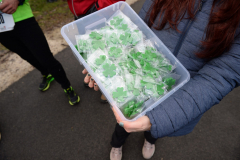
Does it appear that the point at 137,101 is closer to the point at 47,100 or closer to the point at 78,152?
the point at 78,152

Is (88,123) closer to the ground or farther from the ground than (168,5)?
closer to the ground

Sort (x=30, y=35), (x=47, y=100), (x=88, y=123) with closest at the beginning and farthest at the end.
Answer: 1. (x=30, y=35)
2. (x=88, y=123)
3. (x=47, y=100)

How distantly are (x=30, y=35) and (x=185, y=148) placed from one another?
6.22ft

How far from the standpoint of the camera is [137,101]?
2.56 ft

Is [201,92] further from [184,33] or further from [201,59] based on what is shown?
[184,33]

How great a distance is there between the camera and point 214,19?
25.5 inches

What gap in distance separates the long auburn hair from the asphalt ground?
1.22 meters

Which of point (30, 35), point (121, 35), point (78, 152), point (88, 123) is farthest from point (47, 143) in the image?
point (121, 35)

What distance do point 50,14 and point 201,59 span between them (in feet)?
9.72

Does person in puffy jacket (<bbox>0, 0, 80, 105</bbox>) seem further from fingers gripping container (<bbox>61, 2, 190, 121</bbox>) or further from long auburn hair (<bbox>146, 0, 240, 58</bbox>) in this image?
long auburn hair (<bbox>146, 0, 240, 58</bbox>)

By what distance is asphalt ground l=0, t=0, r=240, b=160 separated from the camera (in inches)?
58.3

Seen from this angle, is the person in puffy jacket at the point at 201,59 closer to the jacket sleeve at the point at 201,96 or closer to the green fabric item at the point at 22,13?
the jacket sleeve at the point at 201,96

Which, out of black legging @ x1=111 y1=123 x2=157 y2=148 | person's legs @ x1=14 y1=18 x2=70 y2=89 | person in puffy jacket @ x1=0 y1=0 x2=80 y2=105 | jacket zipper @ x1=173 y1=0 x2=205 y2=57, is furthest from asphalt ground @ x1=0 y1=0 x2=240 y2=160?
jacket zipper @ x1=173 y1=0 x2=205 y2=57

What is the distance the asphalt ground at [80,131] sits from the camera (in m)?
1.48
